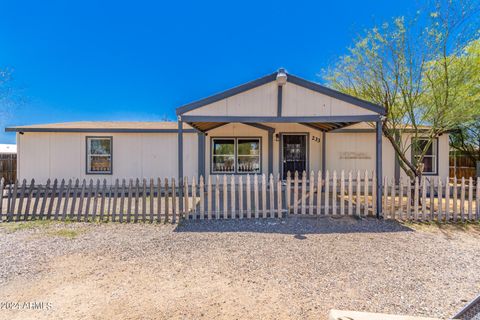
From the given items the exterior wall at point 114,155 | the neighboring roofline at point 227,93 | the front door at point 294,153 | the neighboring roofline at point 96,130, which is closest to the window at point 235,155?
the exterior wall at point 114,155

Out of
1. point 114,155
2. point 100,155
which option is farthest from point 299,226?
point 100,155

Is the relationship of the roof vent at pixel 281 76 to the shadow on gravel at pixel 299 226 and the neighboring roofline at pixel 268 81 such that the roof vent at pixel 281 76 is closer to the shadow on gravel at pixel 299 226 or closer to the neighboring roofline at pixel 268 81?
the neighboring roofline at pixel 268 81

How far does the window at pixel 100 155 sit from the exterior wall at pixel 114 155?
0.69 feet

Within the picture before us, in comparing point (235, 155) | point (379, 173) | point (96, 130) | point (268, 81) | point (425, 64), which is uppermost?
point (425, 64)

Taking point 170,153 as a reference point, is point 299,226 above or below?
below

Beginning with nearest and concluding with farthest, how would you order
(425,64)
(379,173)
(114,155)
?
(379,173) → (425,64) → (114,155)

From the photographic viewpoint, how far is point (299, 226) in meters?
5.78

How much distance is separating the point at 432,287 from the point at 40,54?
25723 mm

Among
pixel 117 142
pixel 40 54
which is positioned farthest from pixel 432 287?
pixel 40 54

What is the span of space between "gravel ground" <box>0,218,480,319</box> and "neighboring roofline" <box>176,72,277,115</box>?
3118mm

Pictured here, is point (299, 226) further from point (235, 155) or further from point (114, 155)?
point (114, 155)

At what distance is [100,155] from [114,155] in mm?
652

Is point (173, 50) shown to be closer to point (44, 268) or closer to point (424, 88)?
point (424, 88)

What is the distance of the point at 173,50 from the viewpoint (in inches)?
732
